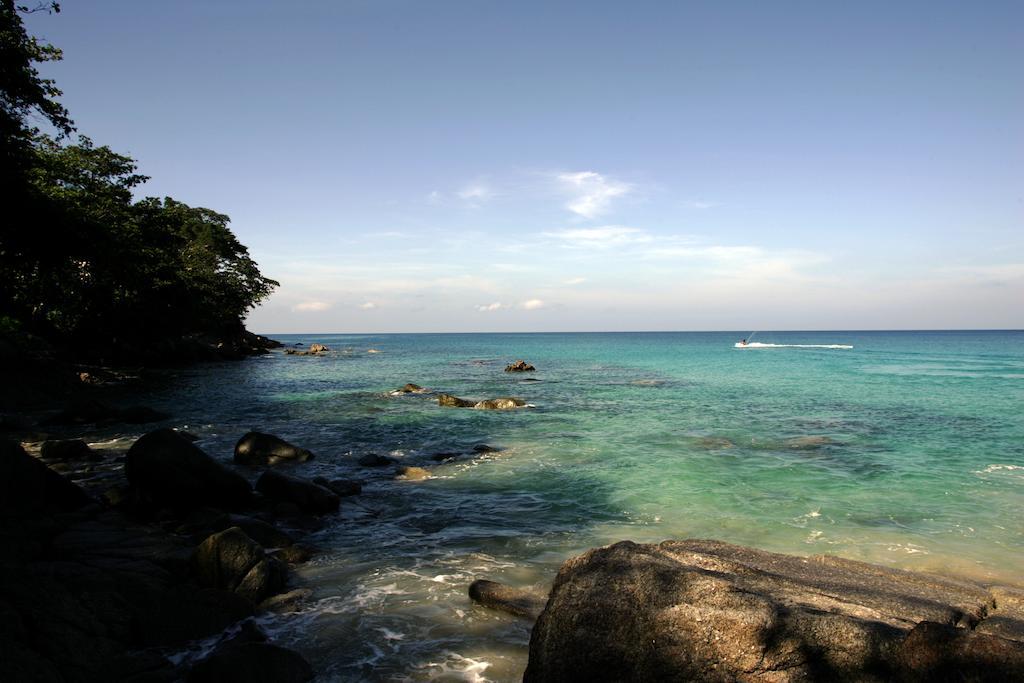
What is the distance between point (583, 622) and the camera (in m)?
4.97

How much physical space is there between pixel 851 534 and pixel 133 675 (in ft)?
40.7

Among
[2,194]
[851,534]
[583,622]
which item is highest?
[2,194]

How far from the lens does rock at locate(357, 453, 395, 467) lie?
17312mm

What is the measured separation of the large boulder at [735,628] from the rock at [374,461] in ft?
41.6

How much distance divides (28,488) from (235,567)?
475 centimetres

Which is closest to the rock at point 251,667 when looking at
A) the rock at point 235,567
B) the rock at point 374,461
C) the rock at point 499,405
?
the rock at point 235,567

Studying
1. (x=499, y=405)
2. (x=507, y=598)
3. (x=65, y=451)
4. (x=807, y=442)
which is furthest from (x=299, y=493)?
(x=499, y=405)

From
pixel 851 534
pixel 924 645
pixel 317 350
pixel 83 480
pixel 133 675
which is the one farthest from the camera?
pixel 317 350

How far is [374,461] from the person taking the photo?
17469 millimetres

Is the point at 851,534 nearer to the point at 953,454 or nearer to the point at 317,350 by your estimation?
the point at 953,454

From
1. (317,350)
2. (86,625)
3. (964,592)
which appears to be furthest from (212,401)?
(317,350)

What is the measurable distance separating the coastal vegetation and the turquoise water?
8.41 m

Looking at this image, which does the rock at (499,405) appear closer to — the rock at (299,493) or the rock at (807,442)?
the rock at (807,442)

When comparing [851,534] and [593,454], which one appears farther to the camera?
[593,454]
